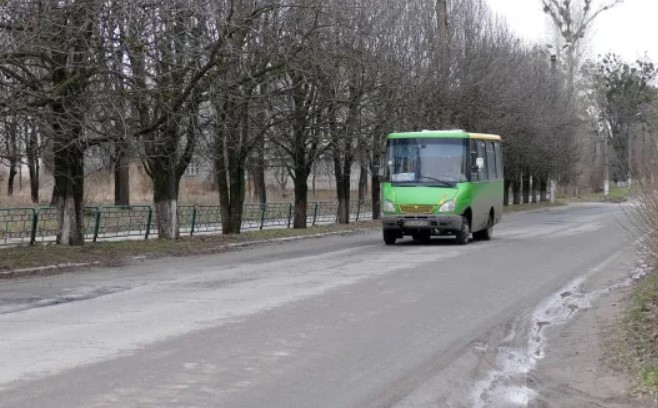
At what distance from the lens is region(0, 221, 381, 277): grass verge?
16969 mm

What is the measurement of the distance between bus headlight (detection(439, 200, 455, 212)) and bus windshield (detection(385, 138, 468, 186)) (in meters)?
0.68

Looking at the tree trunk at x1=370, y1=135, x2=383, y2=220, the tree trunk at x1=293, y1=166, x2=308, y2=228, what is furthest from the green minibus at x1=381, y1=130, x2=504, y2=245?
the tree trunk at x1=293, y1=166, x2=308, y2=228

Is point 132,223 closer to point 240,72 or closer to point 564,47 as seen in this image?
point 240,72

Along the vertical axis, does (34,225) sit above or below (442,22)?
below

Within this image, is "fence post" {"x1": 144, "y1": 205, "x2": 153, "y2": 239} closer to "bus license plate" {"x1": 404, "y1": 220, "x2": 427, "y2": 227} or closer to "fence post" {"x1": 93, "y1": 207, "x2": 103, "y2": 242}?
"fence post" {"x1": 93, "y1": 207, "x2": 103, "y2": 242}

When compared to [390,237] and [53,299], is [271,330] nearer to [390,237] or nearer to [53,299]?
[53,299]

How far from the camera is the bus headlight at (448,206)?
22.4 m

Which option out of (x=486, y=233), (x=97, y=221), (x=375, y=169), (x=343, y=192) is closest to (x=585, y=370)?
(x=97, y=221)

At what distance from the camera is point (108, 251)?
19.4 meters

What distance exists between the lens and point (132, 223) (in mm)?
24469

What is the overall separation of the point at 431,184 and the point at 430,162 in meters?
0.63

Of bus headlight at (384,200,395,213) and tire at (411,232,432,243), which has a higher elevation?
bus headlight at (384,200,395,213)

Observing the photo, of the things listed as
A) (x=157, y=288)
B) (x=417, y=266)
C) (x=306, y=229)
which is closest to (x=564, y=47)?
(x=306, y=229)

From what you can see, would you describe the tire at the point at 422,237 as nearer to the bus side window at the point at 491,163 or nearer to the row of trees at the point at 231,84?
the bus side window at the point at 491,163
